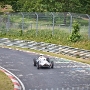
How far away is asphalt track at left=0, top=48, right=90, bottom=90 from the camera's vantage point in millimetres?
17000

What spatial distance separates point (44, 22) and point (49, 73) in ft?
50.5

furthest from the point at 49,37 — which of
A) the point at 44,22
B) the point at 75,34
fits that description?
the point at 75,34

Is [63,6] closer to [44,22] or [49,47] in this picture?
[44,22]

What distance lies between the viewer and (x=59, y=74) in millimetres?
20406

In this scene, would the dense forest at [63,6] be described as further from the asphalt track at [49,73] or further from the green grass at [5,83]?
the green grass at [5,83]

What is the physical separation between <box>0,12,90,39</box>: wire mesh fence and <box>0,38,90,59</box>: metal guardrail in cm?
226

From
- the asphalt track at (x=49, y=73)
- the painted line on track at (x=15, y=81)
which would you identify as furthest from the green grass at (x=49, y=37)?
the painted line on track at (x=15, y=81)

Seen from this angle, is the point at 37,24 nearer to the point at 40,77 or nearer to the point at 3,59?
the point at 3,59

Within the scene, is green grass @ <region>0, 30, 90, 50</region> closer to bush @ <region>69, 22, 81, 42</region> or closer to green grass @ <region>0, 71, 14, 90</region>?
bush @ <region>69, 22, 81, 42</region>

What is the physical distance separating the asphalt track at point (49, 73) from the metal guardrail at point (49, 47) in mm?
2237

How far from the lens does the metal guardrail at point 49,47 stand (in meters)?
28.5

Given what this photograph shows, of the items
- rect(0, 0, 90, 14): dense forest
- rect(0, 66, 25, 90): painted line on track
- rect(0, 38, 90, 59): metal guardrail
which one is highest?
rect(0, 66, 25, 90): painted line on track

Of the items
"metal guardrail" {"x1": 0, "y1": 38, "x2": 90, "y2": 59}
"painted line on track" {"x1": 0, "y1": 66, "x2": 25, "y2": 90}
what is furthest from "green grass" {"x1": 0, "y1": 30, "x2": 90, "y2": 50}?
"painted line on track" {"x1": 0, "y1": 66, "x2": 25, "y2": 90}

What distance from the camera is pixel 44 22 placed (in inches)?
1401
